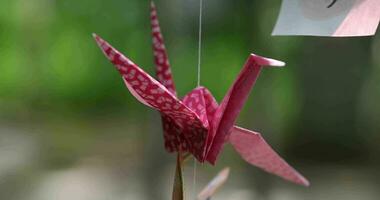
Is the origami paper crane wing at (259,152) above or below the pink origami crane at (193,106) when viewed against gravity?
below

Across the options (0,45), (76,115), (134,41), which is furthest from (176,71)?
(0,45)

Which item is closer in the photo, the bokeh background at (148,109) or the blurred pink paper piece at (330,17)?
the blurred pink paper piece at (330,17)

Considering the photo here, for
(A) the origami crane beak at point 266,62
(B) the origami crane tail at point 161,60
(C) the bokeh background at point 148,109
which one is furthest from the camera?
(C) the bokeh background at point 148,109

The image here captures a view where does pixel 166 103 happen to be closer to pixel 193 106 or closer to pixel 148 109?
pixel 193 106

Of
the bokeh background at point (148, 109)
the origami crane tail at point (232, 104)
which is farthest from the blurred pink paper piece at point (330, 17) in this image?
the bokeh background at point (148, 109)

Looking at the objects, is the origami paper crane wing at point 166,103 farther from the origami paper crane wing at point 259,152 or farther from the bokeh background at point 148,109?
the bokeh background at point 148,109

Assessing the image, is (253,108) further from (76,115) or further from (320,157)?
(76,115)

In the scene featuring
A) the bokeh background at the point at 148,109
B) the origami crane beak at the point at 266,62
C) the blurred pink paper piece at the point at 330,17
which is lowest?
the bokeh background at the point at 148,109
